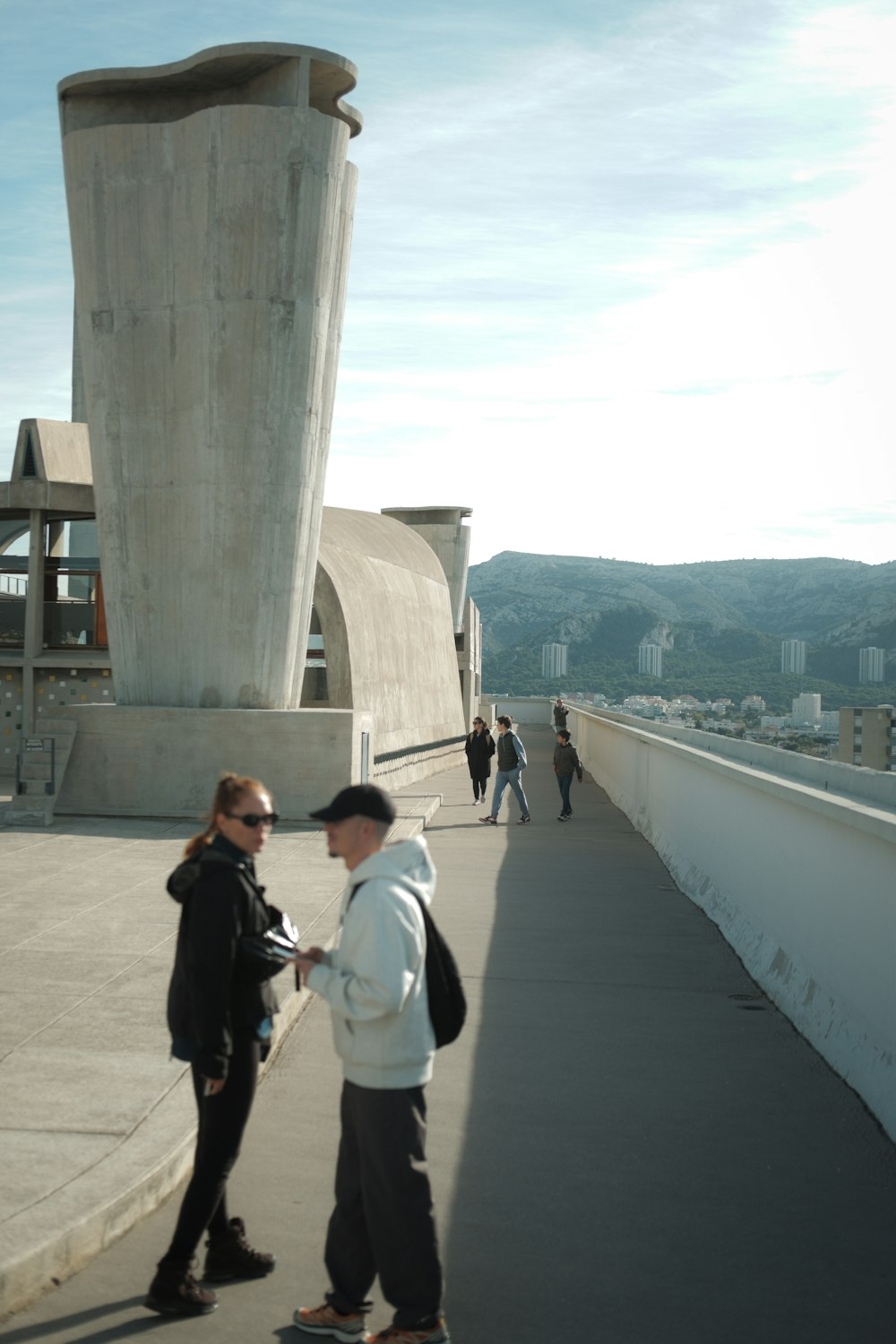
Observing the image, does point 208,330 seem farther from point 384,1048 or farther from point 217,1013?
point 384,1048

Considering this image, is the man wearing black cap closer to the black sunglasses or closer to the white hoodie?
the white hoodie

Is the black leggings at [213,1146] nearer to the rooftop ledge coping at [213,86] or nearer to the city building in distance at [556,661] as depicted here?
the rooftop ledge coping at [213,86]

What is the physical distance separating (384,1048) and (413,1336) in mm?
820

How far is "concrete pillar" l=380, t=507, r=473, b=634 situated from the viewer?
4866 centimetres

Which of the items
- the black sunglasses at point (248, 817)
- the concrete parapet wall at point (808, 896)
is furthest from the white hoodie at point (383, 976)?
the concrete parapet wall at point (808, 896)

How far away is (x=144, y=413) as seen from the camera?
53.8 ft

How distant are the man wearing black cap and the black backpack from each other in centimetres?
3

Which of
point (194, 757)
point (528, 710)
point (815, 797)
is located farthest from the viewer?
point (528, 710)

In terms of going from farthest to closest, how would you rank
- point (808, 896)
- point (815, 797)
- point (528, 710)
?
1. point (528, 710)
2. point (808, 896)
3. point (815, 797)

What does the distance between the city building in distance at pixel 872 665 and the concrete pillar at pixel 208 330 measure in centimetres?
4338

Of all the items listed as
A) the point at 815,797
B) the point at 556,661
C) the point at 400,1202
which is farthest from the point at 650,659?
the point at 400,1202

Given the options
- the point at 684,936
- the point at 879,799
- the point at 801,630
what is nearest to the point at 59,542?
the point at 684,936

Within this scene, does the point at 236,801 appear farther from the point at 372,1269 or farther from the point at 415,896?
the point at 372,1269

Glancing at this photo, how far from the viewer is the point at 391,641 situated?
28.0 m
